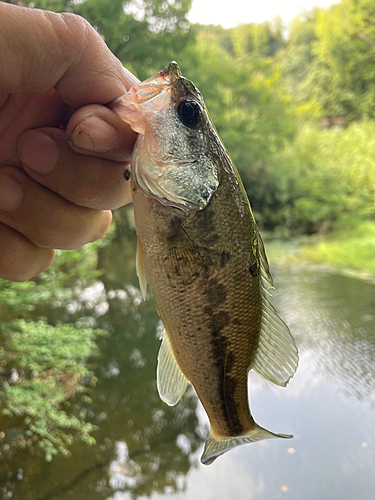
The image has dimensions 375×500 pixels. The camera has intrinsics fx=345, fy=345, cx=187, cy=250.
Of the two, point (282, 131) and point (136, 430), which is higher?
point (282, 131)

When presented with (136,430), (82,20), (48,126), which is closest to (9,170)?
(48,126)

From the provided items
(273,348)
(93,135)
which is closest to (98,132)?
(93,135)

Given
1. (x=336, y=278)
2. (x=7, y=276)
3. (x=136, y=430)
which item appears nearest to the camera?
(x=7, y=276)

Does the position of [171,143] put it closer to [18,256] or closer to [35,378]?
[18,256]

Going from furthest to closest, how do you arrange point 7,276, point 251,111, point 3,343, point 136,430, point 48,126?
point 251,111 → point 136,430 → point 3,343 → point 7,276 → point 48,126

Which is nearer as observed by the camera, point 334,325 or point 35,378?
point 35,378

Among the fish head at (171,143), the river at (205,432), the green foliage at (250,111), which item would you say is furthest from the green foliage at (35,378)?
the green foliage at (250,111)

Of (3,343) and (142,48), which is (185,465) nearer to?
(3,343)
